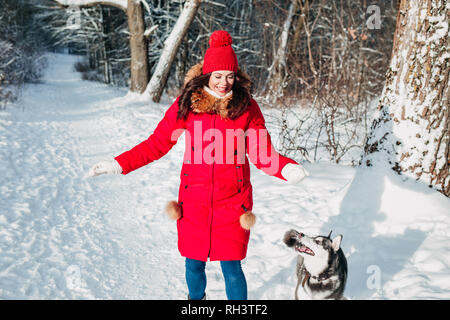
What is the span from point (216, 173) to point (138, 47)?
32.9ft

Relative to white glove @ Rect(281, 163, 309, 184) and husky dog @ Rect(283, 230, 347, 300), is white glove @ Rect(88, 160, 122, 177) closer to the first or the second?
white glove @ Rect(281, 163, 309, 184)

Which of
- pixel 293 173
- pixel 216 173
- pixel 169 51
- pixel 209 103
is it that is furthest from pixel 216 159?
pixel 169 51

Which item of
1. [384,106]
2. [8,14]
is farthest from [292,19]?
[8,14]

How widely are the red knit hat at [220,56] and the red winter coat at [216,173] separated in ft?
0.89

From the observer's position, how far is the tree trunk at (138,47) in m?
10.2

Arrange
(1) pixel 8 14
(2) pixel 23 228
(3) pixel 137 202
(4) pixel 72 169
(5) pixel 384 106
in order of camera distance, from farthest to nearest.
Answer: (1) pixel 8 14 → (4) pixel 72 169 → (3) pixel 137 202 → (2) pixel 23 228 → (5) pixel 384 106

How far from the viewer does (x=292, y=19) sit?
33.6 ft

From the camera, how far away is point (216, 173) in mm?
1738

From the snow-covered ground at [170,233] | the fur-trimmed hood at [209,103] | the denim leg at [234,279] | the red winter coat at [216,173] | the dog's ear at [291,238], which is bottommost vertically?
the snow-covered ground at [170,233]

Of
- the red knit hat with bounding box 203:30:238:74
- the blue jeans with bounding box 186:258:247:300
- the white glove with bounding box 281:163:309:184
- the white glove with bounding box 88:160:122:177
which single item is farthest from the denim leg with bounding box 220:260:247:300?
the red knit hat with bounding box 203:30:238:74

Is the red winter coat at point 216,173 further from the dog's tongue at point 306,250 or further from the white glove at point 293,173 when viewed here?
the dog's tongue at point 306,250

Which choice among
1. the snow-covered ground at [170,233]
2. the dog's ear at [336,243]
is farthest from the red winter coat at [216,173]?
the snow-covered ground at [170,233]

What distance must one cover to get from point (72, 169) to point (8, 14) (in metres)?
18.3

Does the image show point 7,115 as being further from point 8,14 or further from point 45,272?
point 8,14
